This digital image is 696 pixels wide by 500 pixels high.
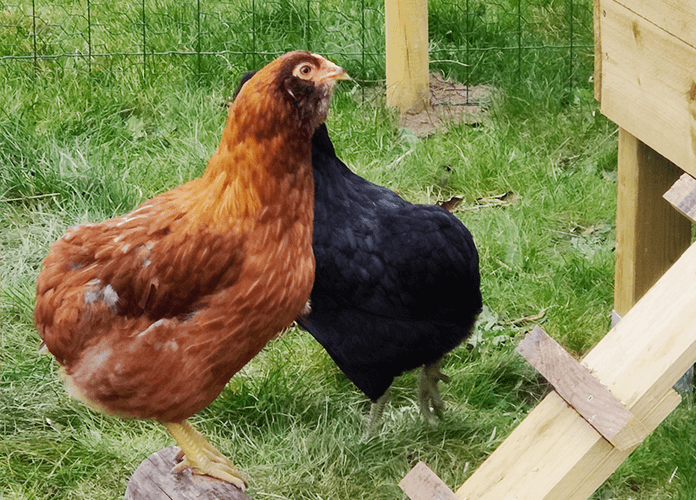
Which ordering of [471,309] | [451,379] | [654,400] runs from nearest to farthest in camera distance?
[654,400] → [471,309] → [451,379]

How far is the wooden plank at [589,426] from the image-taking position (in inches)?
67.2

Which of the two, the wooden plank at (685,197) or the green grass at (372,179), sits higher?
the wooden plank at (685,197)

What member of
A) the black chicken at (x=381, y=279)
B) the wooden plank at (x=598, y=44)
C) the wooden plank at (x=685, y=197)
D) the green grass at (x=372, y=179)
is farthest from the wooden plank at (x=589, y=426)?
the wooden plank at (x=598, y=44)

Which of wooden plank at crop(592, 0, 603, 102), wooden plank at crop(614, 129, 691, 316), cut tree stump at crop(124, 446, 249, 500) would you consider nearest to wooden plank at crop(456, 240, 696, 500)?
cut tree stump at crop(124, 446, 249, 500)

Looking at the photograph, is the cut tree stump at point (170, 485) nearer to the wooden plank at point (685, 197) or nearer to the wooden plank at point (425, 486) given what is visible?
the wooden plank at point (425, 486)

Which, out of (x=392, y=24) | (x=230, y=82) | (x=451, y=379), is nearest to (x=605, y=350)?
(x=451, y=379)

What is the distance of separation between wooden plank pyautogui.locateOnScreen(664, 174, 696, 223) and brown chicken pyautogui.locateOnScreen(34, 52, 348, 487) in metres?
0.79

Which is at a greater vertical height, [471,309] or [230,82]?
[471,309]

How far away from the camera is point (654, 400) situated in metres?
1.73

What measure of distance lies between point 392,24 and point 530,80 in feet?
2.72

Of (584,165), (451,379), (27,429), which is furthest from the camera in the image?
(584,165)

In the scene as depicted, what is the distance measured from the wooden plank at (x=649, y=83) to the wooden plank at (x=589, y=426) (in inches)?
39.1

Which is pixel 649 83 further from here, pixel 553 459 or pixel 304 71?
pixel 553 459

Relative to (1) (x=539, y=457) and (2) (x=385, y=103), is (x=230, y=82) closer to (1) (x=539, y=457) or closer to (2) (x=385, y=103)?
(2) (x=385, y=103)
